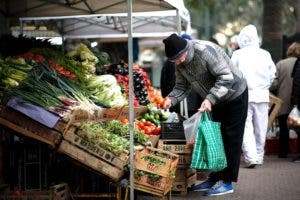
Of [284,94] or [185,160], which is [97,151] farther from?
[284,94]

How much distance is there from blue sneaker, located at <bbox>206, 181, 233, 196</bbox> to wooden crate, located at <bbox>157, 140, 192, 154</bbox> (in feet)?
1.80

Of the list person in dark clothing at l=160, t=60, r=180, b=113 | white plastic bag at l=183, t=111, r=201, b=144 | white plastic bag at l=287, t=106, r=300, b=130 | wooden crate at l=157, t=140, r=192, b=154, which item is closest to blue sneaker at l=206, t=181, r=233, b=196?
wooden crate at l=157, t=140, r=192, b=154

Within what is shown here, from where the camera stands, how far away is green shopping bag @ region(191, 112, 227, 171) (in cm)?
806

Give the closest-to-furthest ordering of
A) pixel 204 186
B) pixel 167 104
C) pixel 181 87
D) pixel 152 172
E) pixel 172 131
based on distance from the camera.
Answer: pixel 152 172
pixel 167 104
pixel 181 87
pixel 172 131
pixel 204 186

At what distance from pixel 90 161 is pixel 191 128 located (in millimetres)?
1613

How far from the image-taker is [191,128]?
8461mm

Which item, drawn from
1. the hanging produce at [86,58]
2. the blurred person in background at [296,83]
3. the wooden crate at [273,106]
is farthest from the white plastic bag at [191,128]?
the wooden crate at [273,106]

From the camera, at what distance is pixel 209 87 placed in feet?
27.8

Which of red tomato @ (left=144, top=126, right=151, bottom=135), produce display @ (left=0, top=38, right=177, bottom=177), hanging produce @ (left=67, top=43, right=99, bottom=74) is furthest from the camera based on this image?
hanging produce @ (left=67, top=43, right=99, bottom=74)

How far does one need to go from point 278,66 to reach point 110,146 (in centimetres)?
640

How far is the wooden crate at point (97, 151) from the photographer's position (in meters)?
7.31

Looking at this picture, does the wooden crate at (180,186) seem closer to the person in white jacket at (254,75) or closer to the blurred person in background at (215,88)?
the blurred person in background at (215,88)

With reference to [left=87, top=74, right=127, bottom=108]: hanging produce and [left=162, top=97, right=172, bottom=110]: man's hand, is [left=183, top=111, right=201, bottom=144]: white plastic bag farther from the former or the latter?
[left=87, top=74, right=127, bottom=108]: hanging produce

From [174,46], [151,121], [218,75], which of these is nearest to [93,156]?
[174,46]
